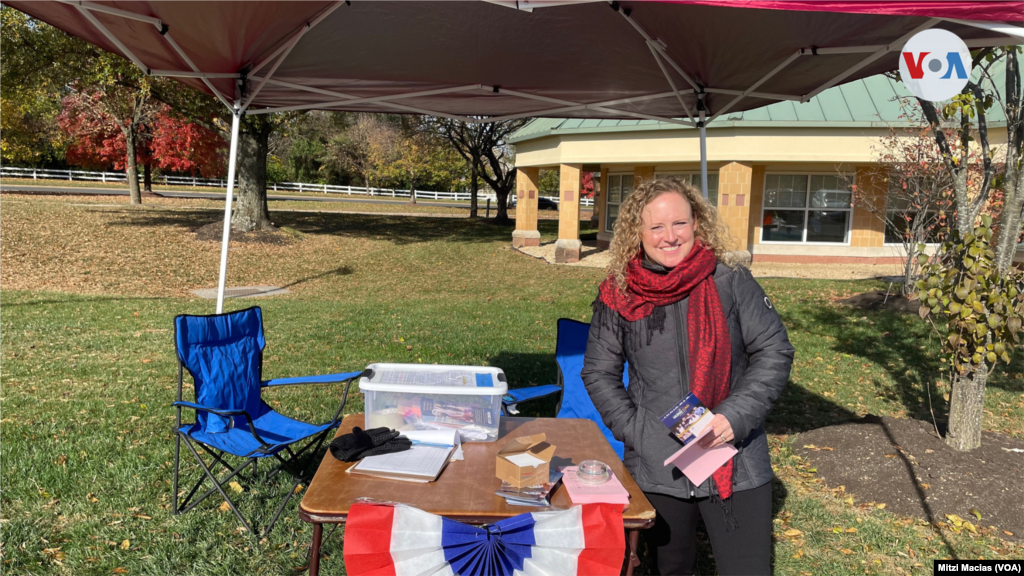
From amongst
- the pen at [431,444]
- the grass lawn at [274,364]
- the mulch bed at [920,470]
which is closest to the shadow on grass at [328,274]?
the grass lawn at [274,364]

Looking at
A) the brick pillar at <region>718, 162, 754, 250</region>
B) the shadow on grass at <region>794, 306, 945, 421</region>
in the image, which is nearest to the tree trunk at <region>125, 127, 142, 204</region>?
the brick pillar at <region>718, 162, 754, 250</region>

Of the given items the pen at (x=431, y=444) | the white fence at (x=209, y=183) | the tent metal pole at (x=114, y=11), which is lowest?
the pen at (x=431, y=444)

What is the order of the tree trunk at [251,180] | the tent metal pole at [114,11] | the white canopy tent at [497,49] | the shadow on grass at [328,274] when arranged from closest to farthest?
the tent metal pole at [114,11] → the white canopy tent at [497,49] → the shadow on grass at [328,274] → the tree trunk at [251,180]

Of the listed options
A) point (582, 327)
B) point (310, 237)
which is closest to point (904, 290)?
point (582, 327)

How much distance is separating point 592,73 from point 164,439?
4072mm

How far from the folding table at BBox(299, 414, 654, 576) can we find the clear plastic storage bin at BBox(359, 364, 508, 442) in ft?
0.31

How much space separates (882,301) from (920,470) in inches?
299

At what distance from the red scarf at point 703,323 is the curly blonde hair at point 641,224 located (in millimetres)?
84

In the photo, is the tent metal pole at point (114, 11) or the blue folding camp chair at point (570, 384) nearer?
the tent metal pole at point (114, 11)

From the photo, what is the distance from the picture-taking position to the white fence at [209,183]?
130ft

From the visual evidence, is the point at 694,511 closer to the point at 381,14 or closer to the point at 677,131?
the point at 381,14

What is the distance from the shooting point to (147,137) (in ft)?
85.4

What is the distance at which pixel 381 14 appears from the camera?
3990 mm

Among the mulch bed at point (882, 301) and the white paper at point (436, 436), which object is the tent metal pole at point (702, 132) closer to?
the white paper at point (436, 436)
